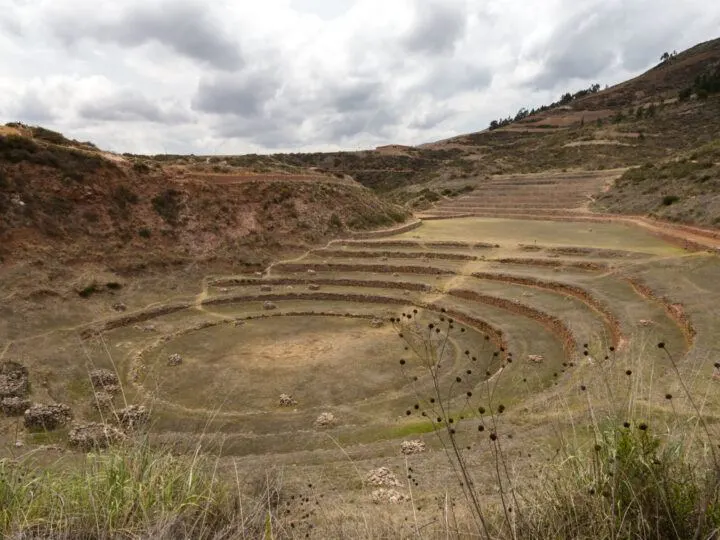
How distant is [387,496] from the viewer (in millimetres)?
8703

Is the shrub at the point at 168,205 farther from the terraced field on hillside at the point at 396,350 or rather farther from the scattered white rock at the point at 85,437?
the scattered white rock at the point at 85,437

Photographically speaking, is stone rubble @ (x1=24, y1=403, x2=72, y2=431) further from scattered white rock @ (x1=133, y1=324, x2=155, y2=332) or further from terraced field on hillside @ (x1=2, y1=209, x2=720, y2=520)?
scattered white rock @ (x1=133, y1=324, x2=155, y2=332)

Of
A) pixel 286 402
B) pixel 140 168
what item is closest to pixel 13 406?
pixel 286 402

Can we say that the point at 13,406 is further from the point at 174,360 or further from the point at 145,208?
the point at 145,208

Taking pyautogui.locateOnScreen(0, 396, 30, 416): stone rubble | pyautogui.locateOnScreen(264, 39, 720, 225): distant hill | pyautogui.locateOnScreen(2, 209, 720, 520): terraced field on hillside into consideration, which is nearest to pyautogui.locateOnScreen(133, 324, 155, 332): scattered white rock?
pyautogui.locateOnScreen(2, 209, 720, 520): terraced field on hillside

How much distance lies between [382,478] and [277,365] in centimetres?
1106

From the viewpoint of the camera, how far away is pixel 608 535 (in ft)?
14.4

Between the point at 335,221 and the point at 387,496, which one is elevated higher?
the point at 335,221

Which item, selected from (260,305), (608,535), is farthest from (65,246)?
(608,535)

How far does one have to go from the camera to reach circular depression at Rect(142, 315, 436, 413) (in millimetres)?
17266

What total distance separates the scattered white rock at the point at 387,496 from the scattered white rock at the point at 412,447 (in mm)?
2641

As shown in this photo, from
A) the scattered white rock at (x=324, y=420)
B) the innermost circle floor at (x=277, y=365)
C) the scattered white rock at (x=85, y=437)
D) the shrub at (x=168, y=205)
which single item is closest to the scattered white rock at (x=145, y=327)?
the innermost circle floor at (x=277, y=365)

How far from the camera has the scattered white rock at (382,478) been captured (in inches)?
366

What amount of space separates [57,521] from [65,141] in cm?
4022
